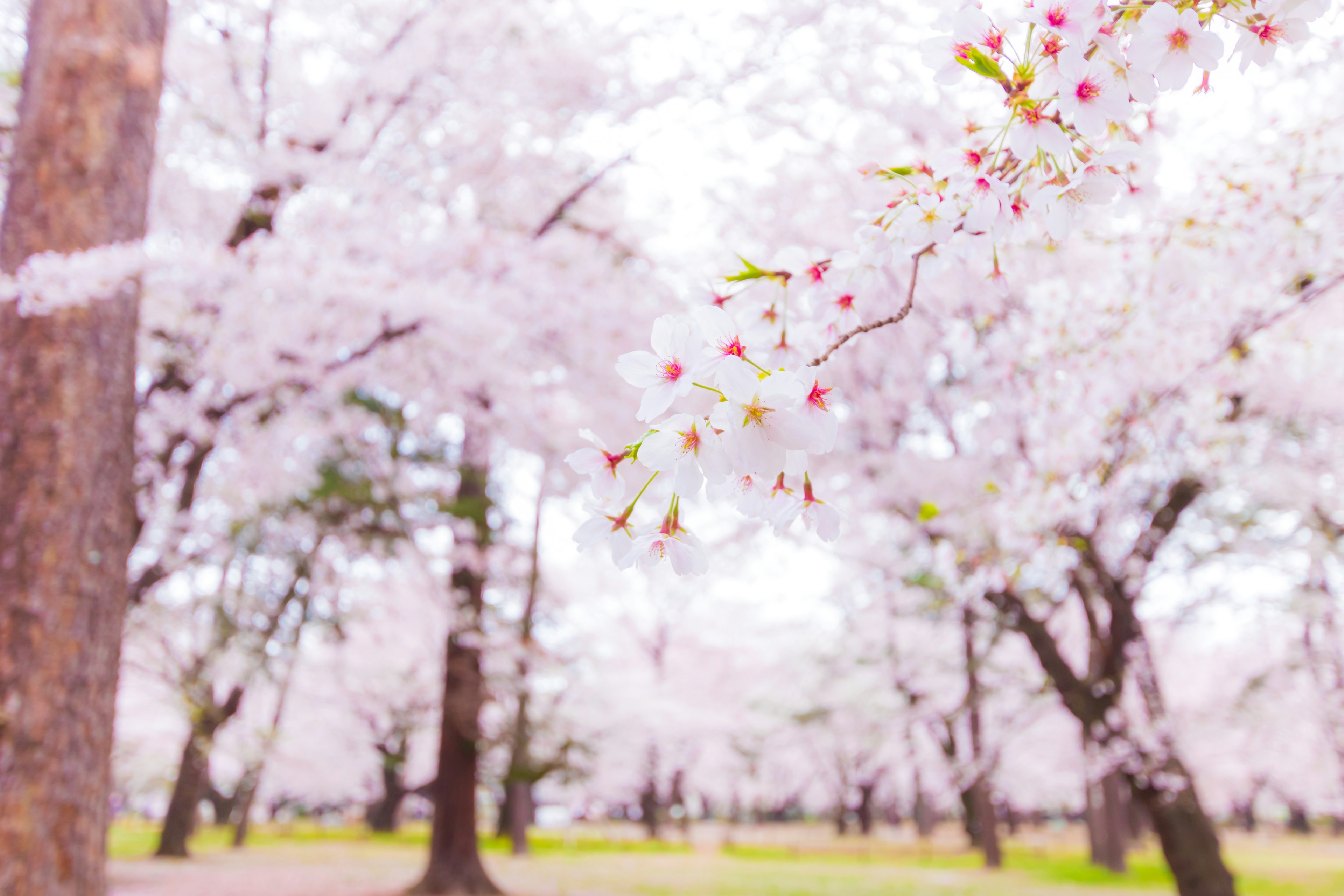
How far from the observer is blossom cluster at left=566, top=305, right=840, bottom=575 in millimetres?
896

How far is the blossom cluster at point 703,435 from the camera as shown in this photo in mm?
896

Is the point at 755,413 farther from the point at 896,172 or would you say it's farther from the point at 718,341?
the point at 896,172

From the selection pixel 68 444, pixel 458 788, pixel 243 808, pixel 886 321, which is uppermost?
pixel 68 444

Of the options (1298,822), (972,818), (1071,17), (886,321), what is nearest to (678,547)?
(886,321)

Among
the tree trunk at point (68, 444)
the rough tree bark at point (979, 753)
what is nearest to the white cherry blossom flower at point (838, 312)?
the tree trunk at point (68, 444)

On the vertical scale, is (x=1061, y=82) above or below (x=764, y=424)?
above

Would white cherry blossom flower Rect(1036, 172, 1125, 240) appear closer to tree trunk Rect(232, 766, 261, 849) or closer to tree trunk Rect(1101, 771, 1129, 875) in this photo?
tree trunk Rect(1101, 771, 1129, 875)

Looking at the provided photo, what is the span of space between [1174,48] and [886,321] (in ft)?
1.56

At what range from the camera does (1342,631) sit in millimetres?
8891

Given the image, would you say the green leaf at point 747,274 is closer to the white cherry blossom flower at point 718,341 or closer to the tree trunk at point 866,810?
the white cherry blossom flower at point 718,341

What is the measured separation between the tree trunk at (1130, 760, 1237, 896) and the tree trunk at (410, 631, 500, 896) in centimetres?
645

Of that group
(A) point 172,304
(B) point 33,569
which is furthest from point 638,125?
(B) point 33,569

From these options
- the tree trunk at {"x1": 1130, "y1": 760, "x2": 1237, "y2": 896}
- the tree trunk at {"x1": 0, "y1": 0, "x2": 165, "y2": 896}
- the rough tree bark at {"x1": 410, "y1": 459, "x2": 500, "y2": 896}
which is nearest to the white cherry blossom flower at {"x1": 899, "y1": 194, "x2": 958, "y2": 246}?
the tree trunk at {"x1": 0, "y1": 0, "x2": 165, "y2": 896}

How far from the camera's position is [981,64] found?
107 centimetres
